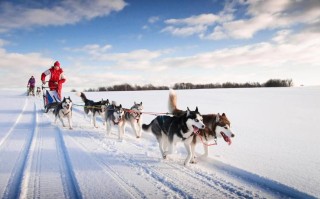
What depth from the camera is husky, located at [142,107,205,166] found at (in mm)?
4430

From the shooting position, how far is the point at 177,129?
15.3ft

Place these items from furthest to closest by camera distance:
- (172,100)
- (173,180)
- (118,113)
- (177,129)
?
(118,113), (172,100), (177,129), (173,180)

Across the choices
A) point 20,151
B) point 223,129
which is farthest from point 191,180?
point 20,151

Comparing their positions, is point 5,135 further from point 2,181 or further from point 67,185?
point 67,185

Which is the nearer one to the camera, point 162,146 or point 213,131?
point 213,131

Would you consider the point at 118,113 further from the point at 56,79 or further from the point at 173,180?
the point at 56,79

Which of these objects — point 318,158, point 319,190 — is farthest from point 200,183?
point 318,158

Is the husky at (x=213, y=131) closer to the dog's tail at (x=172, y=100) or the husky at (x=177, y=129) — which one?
the husky at (x=177, y=129)

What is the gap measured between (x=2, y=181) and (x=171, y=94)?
3.60 metres

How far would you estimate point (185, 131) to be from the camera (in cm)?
452

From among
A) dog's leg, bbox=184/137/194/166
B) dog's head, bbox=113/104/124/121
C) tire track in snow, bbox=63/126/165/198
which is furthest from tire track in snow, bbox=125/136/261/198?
dog's head, bbox=113/104/124/121

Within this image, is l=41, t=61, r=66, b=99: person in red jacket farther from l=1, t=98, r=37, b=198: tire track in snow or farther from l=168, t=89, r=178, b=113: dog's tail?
l=168, t=89, r=178, b=113: dog's tail

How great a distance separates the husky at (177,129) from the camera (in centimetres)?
443

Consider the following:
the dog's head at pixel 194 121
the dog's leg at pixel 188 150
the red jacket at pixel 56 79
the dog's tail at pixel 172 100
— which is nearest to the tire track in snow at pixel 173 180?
the dog's leg at pixel 188 150
